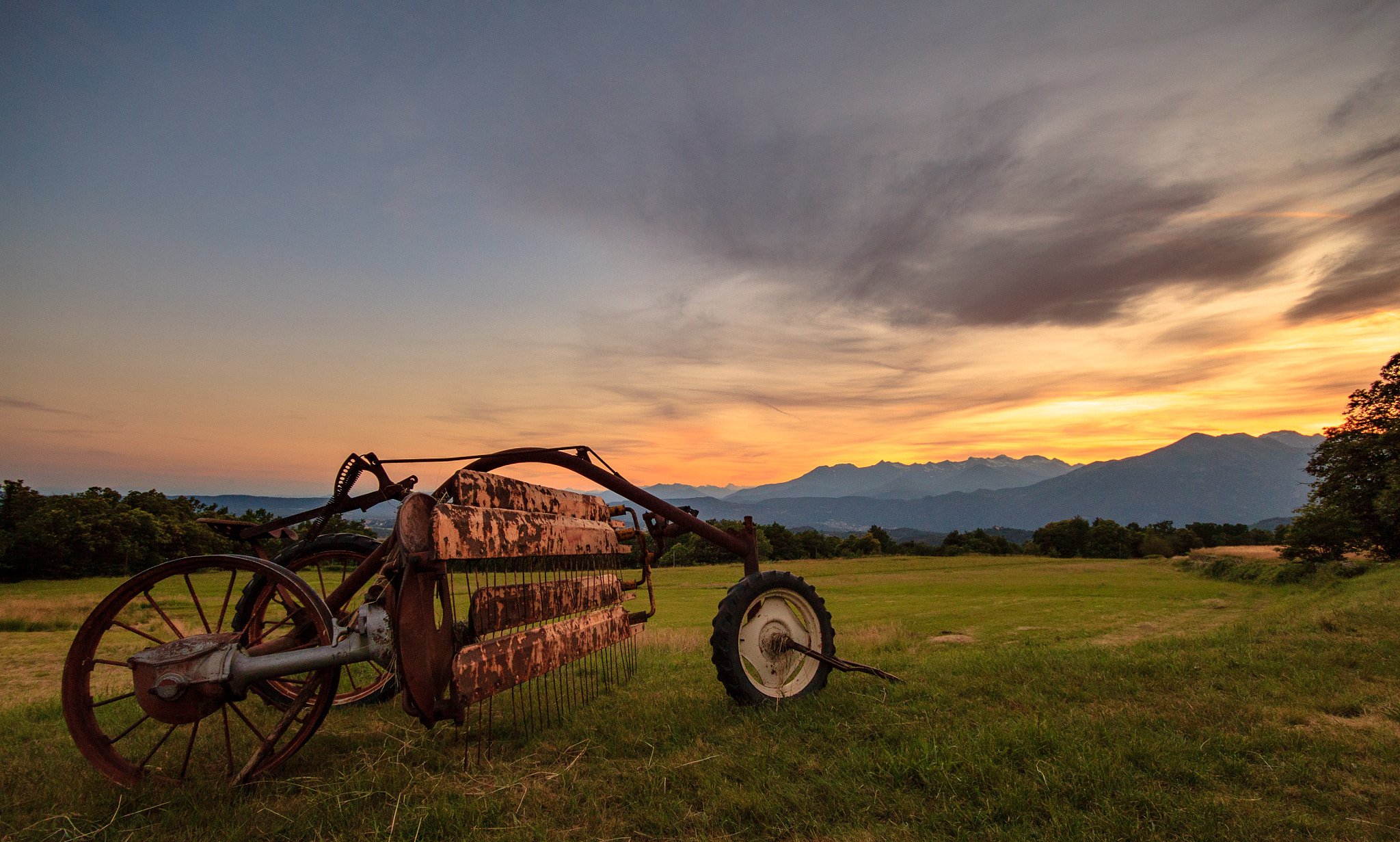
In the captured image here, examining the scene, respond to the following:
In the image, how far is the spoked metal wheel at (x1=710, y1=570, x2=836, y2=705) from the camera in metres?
5.75

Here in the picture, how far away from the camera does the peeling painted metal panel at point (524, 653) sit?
3.97 metres

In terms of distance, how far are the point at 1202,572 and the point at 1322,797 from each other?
5219 centimetres

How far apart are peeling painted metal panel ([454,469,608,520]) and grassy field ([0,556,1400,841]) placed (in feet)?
6.22

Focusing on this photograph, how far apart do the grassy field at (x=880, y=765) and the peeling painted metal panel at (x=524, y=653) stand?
2.17ft

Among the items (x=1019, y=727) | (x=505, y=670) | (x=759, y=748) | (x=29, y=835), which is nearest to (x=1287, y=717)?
(x=1019, y=727)

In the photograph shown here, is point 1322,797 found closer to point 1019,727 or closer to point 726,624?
point 1019,727

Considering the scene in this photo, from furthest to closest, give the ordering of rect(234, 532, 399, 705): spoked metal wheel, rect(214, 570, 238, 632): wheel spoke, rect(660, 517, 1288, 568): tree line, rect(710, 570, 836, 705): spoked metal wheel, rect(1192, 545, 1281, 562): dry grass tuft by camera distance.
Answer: rect(660, 517, 1288, 568): tree line < rect(1192, 545, 1281, 562): dry grass tuft < rect(234, 532, 399, 705): spoked metal wheel < rect(710, 570, 836, 705): spoked metal wheel < rect(214, 570, 238, 632): wheel spoke

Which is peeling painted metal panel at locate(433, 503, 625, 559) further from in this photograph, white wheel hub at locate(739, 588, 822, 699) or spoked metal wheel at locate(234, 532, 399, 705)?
spoked metal wheel at locate(234, 532, 399, 705)

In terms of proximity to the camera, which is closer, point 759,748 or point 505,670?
point 505,670

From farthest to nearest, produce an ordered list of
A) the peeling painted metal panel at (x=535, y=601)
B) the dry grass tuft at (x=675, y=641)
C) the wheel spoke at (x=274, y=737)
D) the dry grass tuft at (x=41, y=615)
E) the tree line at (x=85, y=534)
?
the tree line at (x=85, y=534), the dry grass tuft at (x=41, y=615), the dry grass tuft at (x=675, y=641), the peeling painted metal panel at (x=535, y=601), the wheel spoke at (x=274, y=737)

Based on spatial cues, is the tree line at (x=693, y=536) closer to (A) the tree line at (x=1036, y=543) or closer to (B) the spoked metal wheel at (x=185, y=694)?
(A) the tree line at (x=1036, y=543)

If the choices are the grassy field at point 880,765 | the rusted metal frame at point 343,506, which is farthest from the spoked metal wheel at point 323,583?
the rusted metal frame at point 343,506

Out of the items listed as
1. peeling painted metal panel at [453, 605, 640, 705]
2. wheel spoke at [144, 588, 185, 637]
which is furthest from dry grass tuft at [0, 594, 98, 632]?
peeling painted metal panel at [453, 605, 640, 705]

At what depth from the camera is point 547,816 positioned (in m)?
3.71
